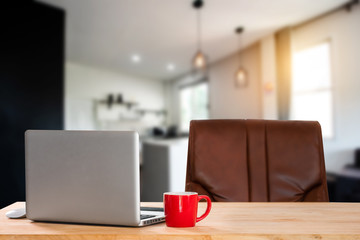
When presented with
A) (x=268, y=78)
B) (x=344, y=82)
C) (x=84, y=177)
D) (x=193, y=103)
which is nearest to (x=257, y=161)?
(x=84, y=177)

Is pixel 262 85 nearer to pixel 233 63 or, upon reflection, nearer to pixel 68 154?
pixel 233 63

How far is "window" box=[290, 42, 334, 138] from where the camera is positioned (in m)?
4.39

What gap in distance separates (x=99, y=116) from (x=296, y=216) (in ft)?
24.0

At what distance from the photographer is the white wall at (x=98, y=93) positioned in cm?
710

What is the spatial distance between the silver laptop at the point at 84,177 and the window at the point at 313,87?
14.3 ft

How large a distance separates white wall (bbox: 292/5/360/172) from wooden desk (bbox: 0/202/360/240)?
3.70 m

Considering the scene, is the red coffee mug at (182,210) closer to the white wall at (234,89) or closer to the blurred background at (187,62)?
the blurred background at (187,62)

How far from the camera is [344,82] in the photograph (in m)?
4.05

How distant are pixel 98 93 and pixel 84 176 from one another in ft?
24.1

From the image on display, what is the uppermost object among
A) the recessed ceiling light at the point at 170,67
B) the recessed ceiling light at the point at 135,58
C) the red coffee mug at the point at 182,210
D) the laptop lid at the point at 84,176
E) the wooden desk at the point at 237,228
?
the recessed ceiling light at the point at 135,58

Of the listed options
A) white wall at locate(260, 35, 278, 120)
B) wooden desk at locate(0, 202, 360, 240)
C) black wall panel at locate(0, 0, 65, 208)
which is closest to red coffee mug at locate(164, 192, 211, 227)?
wooden desk at locate(0, 202, 360, 240)

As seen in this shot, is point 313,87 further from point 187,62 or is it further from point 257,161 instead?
point 257,161

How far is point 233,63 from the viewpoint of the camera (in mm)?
6285

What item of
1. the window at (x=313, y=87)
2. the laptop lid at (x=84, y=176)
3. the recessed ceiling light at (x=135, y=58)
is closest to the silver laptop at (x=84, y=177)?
the laptop lid at (x=84, y=176)
